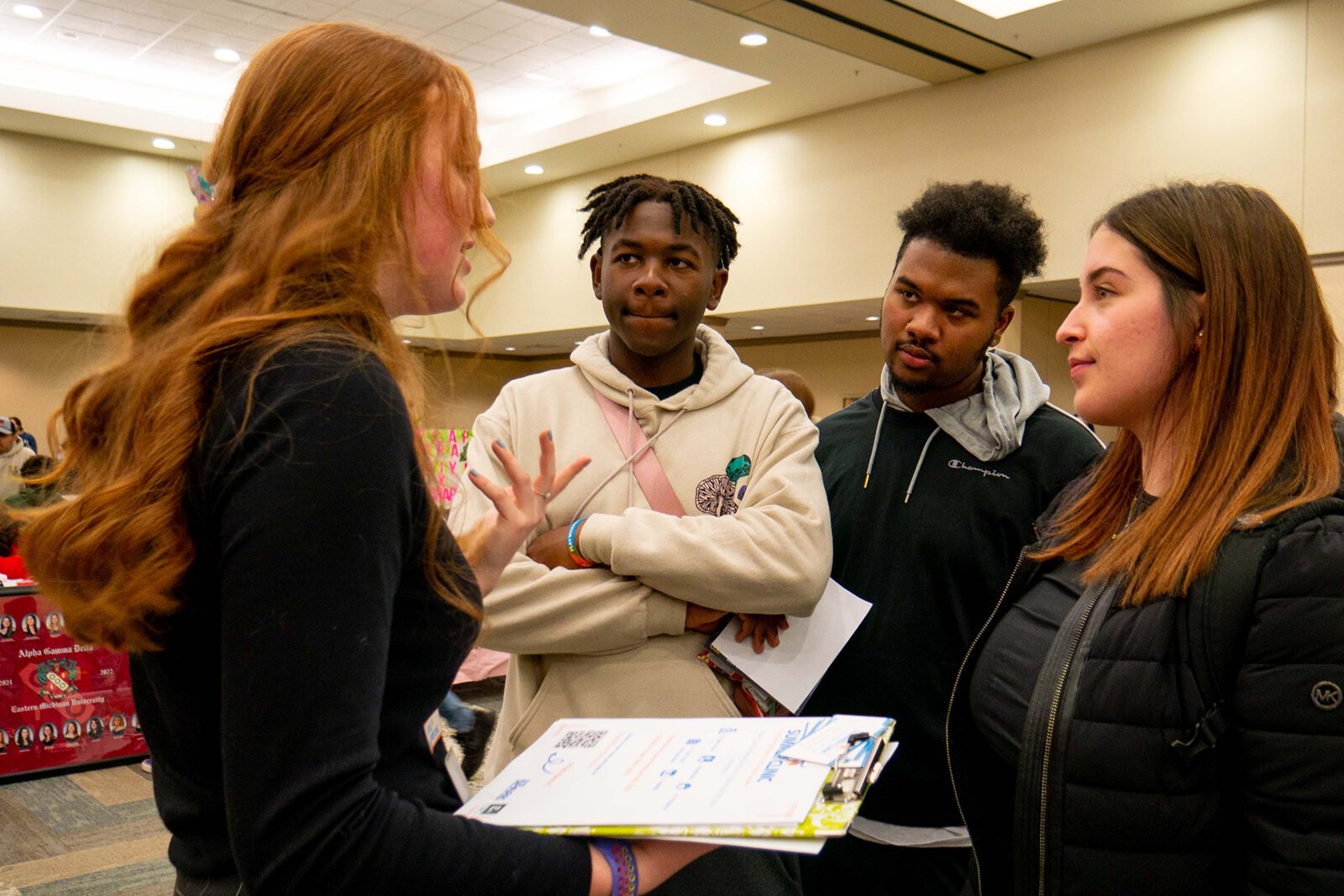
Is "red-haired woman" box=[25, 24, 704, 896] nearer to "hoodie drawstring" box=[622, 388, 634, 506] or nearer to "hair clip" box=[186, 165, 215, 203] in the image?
"hair clip" box=[186, 165, 215, 203]

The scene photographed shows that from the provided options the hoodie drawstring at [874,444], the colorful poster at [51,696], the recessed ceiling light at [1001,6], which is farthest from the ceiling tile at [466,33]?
the hoodie drawstring at [874,444]

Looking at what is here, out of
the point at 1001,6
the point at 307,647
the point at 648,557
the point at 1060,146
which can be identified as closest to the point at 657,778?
the point at 307,647

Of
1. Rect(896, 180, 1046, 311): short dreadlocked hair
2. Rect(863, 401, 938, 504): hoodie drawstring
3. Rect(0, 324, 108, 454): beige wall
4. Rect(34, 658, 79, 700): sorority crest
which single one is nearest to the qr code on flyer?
Rect(863, 401, 938, 504): hoodie drawstring

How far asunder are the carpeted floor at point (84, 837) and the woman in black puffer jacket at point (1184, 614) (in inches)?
90.3

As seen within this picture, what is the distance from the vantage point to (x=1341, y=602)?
47.7 inches

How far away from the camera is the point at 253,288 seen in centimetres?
94

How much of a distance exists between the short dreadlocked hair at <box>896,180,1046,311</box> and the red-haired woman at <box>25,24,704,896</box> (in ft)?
4.68

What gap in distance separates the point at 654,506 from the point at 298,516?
1.13m

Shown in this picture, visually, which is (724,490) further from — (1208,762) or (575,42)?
(575,42)

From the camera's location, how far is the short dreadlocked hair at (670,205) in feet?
7.01

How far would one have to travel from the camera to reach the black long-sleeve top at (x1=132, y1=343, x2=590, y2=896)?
0.81 meters

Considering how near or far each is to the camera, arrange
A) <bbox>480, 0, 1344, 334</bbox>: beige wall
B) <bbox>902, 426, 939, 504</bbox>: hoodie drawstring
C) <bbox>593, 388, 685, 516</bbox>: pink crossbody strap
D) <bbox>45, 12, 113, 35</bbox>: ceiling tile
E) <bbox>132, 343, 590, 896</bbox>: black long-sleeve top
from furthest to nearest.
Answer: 1. <bbox>45, 12, 113, 35</bbox>: ceiling tile
2. <bbox>480, 0, 1344, 334</bbox>: beige wall
3. <bbox>902, 426, 939, 504</bbox>: hoodie drawstring
4. <bbox>593, 388, 685, 516</bbox>: pink crossbody strap
5. <bbox>132, 343, 590, 896</bbox>: black long-sleeve top

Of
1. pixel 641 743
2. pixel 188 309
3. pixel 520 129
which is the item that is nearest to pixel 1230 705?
pixel 641 743

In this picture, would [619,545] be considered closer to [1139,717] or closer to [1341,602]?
[1139,717]
